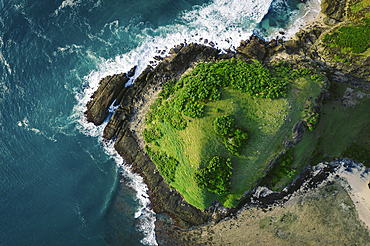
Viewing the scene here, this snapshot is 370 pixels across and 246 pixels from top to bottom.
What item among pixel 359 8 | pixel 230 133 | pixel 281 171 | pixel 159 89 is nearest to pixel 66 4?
pixel 159 89

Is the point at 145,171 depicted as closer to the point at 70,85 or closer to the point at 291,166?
the point at 70,85

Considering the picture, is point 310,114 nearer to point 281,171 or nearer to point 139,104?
point 281,171

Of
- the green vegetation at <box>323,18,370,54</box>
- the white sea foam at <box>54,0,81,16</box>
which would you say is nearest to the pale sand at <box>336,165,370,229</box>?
the green vegetation at <box>323,18,370,54</box>

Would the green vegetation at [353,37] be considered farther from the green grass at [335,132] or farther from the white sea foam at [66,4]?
the white sea foam at [66,4]

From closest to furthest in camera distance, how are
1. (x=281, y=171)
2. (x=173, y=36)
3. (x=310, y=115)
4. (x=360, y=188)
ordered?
(x=310, y=115), (x=281, y=171), (x=360, y=188), (x=173, y=36)

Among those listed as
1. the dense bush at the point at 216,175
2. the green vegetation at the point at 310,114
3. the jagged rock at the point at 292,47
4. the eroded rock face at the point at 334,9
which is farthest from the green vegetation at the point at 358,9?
the dense bush at the point at 216,175

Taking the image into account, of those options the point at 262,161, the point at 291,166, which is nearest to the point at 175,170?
the point at 262,161

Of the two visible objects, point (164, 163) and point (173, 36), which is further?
point (173, 36)
